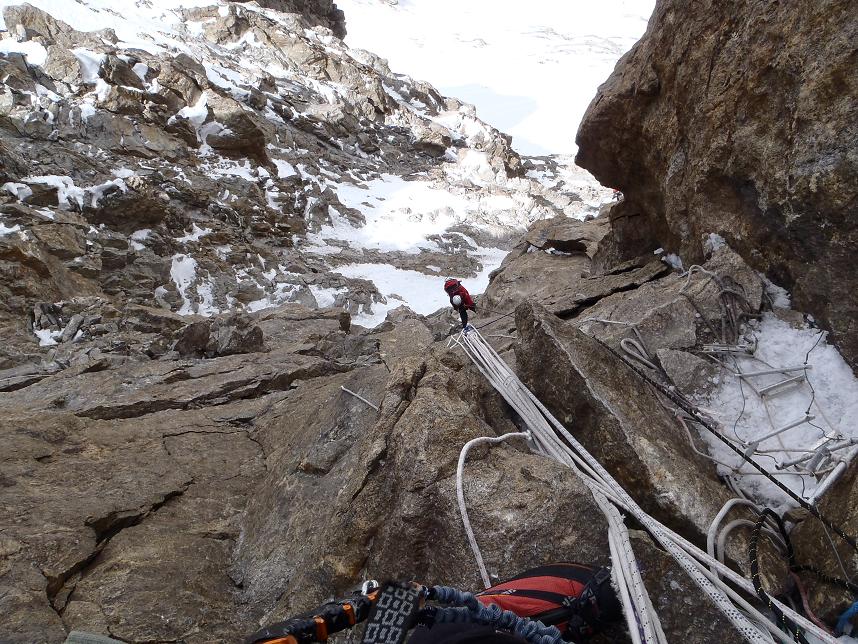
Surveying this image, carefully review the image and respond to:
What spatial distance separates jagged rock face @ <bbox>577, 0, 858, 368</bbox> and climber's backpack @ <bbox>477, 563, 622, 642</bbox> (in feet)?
7.17

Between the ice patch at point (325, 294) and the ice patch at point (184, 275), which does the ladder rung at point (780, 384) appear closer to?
the ice patch at point (325, 294)

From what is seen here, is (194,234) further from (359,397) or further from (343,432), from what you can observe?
(343,432)

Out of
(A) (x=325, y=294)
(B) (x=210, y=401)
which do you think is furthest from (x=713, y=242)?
(A) (x=325, y=294)

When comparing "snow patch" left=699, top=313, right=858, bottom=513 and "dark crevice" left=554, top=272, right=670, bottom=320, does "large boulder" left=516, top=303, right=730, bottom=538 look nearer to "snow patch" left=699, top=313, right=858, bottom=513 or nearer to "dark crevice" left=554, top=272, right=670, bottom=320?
"snow patch" left=699, top=313, right=858, bottom=513

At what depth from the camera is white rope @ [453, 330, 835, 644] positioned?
5.85ft

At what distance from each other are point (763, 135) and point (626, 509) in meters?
2.70

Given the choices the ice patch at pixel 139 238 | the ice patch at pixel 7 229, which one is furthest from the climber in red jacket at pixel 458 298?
the ice patch at pixel 139 238

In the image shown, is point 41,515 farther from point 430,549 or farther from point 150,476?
point 430,549

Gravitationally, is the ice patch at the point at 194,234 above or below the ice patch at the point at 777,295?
above

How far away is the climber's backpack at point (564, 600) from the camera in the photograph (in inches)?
68.2

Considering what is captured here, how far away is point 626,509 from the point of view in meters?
2.22

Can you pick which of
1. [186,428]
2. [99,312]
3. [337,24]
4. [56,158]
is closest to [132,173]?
[56,158]

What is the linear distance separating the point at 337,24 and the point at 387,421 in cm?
5851

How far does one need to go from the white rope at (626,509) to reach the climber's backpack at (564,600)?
0.30 ft
